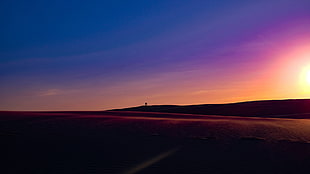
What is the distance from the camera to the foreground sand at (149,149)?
755 centimetres

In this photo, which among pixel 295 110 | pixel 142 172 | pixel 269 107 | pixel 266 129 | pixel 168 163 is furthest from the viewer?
pixel 269 107

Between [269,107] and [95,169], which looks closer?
[95,169]

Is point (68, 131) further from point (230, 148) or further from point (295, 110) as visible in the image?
point (295, 110)

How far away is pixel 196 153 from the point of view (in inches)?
359

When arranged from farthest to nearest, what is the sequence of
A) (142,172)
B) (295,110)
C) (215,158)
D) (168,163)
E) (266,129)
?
(295,110) < (266,129) < (215,158) < (168,163) < (142,172)

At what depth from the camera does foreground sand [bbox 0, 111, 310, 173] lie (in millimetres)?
7555

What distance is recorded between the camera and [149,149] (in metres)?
9.47

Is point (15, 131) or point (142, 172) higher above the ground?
point (15, 131)

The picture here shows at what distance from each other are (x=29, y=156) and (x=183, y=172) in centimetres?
426

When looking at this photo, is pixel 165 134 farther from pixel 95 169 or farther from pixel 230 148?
pixel 95 169

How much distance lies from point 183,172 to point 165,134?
5066 millimetres

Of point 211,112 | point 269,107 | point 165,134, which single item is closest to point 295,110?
point 269,107

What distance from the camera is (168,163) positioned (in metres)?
7.87

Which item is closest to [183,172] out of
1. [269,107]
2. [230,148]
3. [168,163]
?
[168,163]
